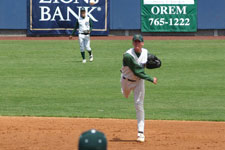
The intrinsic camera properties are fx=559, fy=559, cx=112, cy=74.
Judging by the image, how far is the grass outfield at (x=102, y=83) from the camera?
13305 mm

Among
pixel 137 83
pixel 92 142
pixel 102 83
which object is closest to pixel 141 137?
pixel 137 83

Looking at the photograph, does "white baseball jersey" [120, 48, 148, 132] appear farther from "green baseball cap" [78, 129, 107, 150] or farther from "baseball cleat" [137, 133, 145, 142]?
"green baseball cap" [78, 129, 107, 150]

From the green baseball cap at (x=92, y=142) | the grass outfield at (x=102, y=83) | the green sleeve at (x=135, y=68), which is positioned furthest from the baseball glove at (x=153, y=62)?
the green baseball cap at (x=92, y=142)

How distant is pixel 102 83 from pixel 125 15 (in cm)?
1693

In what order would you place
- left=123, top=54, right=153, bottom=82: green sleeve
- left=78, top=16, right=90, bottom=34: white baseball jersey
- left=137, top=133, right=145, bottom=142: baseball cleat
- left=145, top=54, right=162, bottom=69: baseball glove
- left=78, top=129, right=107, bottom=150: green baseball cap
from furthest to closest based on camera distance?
left=78, top=16, right=90, bottom=34: white baseball jersey < left=137, top=133, right=145, bottom=142: baseball cleat < left=145, top=54, right=162, bottom=69: baseball glove < left=123, top=54, right=153, bottom=82: green sleeve < left=78, top=129, right=107, bottom=150: green baseball cap

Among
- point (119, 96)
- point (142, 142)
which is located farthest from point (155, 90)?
point (142, 142)

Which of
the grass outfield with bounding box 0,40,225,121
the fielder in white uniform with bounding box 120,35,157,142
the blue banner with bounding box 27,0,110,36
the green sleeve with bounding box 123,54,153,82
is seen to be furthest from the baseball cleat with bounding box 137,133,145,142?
the blue banner with bounding box 27,0,110,36

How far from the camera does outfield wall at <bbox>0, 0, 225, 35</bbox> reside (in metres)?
33.9

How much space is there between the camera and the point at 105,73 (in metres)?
19.9

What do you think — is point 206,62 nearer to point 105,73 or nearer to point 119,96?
point 105,73

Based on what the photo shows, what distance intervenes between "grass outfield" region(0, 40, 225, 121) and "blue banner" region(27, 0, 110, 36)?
4.90 metres

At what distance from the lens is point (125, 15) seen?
112ft

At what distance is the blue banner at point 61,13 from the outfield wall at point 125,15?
0.44 meters

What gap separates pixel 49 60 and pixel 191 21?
43.3 feet
